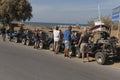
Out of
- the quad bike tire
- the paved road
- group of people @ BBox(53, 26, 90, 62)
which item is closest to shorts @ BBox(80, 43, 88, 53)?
group of people @ BBox(53, 26, 90, 62)

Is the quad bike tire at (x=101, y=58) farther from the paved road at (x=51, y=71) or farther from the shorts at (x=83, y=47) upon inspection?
the shorts at (x=83, y=47)

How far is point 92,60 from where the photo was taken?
20219 millimetres

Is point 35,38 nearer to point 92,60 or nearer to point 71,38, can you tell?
point 71,38

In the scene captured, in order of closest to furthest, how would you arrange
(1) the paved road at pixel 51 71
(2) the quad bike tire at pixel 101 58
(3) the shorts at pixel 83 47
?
(1) the paved road at pixel 51 71, (2) the quad bike tire at pixel 101 58, (3) the shorts at pixel 83 47

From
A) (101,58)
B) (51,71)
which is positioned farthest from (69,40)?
(51,71)

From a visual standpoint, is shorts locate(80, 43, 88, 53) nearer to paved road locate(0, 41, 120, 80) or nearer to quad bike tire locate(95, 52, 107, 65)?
quad bike tire locate(95, 52, 107, 65)

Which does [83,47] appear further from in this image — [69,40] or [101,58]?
[69,40]

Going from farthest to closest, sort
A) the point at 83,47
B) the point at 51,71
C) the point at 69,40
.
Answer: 1. the point at 69,40
2. the point at 83,47
3. the point at 51,71

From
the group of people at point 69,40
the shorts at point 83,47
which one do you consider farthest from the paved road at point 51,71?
the group of people at point 69,40

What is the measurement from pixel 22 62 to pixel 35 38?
9.58 m

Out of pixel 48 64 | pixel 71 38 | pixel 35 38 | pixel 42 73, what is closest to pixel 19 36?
pixel 35 38

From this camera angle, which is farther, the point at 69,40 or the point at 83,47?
the point at 69,40

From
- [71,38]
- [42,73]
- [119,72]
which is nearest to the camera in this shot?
[42,73]

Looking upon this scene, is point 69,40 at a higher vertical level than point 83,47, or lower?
higher
